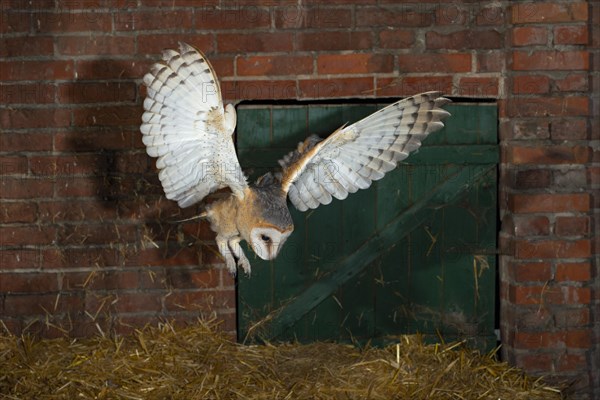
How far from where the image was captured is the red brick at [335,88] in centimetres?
386

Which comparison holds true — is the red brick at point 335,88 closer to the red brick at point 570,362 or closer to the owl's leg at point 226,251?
the owl's leg at point 226,251

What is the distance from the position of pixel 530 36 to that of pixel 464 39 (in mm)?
298

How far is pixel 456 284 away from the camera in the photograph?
399cm

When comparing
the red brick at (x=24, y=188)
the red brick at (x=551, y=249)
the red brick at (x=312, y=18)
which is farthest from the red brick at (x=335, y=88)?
the red brick at (x=24, y=188)

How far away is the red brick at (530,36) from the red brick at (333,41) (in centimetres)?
67

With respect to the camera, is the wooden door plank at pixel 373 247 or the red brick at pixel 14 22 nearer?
the red brick at pixel 14 22

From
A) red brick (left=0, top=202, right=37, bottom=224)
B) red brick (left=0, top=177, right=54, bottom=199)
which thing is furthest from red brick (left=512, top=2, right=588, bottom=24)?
red brick (left=0, top=202, right=37, bottom=224)

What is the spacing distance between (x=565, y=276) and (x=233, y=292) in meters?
1.56

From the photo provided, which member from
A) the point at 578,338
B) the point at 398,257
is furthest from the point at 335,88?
the point at 578,338

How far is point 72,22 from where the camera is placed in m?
3.78

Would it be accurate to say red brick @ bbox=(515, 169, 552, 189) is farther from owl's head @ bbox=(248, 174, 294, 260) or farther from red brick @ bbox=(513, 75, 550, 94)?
owl's head @ bbox=(248, 174, 294, 260)

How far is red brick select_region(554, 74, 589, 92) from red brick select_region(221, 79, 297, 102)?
4.05 feet

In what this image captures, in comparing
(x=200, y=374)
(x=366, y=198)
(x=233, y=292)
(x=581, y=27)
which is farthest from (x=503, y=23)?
(x=200, y=374)

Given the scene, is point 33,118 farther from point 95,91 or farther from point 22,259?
point 22,259
